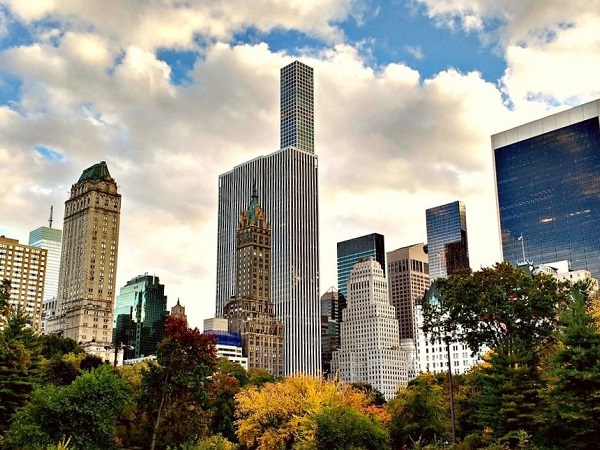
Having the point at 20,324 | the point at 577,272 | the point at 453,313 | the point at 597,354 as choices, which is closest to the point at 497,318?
the point at 453,313

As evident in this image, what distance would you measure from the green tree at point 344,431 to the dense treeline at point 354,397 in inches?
3.4

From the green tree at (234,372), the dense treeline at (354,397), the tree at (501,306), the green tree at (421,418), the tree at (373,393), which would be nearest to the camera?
the dense treeline at (354,397)

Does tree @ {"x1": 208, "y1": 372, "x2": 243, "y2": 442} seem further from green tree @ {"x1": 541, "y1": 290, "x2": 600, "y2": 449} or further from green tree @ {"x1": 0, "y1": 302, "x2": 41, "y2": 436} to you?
green tree @ {"x1": 541, "y1": 290, "x2": 600, "y2": 449}

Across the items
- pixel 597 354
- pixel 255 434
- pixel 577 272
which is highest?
pixel 577 272

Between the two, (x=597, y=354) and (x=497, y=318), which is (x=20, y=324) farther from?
(x=597, y=354)

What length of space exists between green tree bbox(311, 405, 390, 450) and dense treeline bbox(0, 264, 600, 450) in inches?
3.4

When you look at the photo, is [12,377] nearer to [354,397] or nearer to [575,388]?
[354,397]

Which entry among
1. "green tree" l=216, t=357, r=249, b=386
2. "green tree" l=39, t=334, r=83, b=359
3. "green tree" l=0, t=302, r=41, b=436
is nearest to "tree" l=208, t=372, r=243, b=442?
"green tree" l=0, t=302, r=41, b=436

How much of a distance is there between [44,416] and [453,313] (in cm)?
3522

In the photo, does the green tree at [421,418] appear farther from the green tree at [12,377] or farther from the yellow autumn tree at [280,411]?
the green tree at [12,377]

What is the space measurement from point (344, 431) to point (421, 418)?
17295 millimetres

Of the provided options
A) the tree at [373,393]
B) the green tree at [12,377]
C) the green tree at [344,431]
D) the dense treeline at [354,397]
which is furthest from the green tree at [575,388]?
the tree at [373,393]

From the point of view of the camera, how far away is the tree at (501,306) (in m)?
56.2

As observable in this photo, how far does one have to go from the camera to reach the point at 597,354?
3966cm
